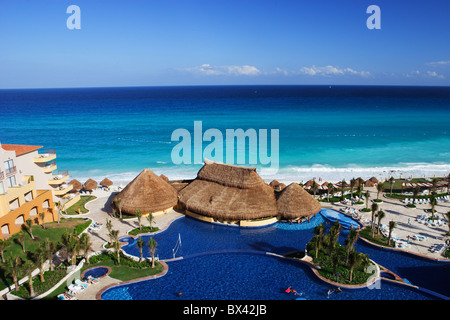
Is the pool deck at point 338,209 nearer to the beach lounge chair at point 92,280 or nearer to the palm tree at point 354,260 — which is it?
the beach lounge chair at point 92,280

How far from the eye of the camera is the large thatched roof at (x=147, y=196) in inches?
1037

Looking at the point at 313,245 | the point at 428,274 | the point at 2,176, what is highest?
the point at 2,176

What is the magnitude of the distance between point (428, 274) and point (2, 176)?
28.0 metres

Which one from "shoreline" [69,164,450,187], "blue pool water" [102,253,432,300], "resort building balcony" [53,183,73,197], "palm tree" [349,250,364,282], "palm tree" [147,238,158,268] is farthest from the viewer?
"shoreline" [69,164,450,187]

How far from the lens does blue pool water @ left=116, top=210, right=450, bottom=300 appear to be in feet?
56.5

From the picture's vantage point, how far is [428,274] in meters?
18.9

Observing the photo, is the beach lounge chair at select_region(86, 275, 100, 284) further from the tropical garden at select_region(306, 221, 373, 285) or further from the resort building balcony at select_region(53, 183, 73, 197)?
the resort building balcony at select_region(53, 183, 73, 197)

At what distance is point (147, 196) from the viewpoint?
26828mm

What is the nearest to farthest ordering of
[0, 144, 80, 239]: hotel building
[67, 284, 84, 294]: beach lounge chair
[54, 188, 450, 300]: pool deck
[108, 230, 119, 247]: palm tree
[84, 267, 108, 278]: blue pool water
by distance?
1. [67, 284, 84, 294]: beach lounge chair
2. [54, 188, 450, 300]: pool deck
3. [84, 267, 108, 278]: blue pool water
4. [108, 230, 119, 247]: palm tree
5. [0, 144, 80, 239]: hotel building

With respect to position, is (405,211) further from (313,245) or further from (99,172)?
(99,172)

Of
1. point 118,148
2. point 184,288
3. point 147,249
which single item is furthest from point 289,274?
point 118,148

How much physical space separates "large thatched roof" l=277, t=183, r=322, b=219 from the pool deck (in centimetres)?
461

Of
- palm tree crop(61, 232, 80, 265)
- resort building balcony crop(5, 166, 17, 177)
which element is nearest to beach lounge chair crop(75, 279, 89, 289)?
palm tree crop(61, 232, 80, 265)

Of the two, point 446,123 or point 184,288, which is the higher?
point 446,123
